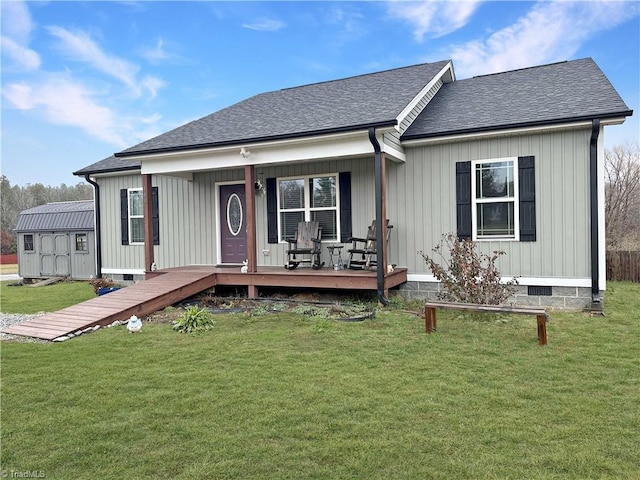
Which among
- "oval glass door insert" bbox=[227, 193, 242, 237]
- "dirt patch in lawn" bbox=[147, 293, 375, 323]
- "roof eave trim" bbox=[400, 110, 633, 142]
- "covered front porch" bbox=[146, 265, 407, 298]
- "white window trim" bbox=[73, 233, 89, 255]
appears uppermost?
"roof eave trim" bbox=[400, 110, 633, 142]

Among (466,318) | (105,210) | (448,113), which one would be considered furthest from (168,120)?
(466,318)

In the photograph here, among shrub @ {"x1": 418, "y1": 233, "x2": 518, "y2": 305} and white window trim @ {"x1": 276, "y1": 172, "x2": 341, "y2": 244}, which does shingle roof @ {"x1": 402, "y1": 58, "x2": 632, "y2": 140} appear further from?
shrub @ {"x1": 418, "y1": 233, "x2": 518, "y2": 305}

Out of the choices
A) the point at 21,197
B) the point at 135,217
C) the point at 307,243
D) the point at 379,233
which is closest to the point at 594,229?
the point at 379,233

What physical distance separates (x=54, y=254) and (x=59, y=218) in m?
1.18

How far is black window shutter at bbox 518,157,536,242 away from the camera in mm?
7219

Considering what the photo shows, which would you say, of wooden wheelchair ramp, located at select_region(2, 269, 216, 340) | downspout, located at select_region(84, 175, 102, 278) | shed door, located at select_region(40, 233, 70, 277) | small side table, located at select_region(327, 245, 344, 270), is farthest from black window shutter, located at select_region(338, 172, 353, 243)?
shed door, located at select_region(40, 233, 70, 277)

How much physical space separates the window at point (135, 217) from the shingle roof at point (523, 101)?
706 cm

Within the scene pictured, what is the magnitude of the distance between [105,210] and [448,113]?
357 inches

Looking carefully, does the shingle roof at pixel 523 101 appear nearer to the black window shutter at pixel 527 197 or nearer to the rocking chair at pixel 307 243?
the black window shutter at pixel 527 197

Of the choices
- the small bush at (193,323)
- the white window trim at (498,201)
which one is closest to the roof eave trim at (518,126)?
the white window trim at (498,201)

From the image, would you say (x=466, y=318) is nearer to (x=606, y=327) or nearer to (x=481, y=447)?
(x=606, y=327)

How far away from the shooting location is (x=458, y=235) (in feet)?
25.5

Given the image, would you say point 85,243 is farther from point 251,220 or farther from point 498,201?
point 498,201

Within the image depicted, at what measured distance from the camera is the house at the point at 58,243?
43.4ft
